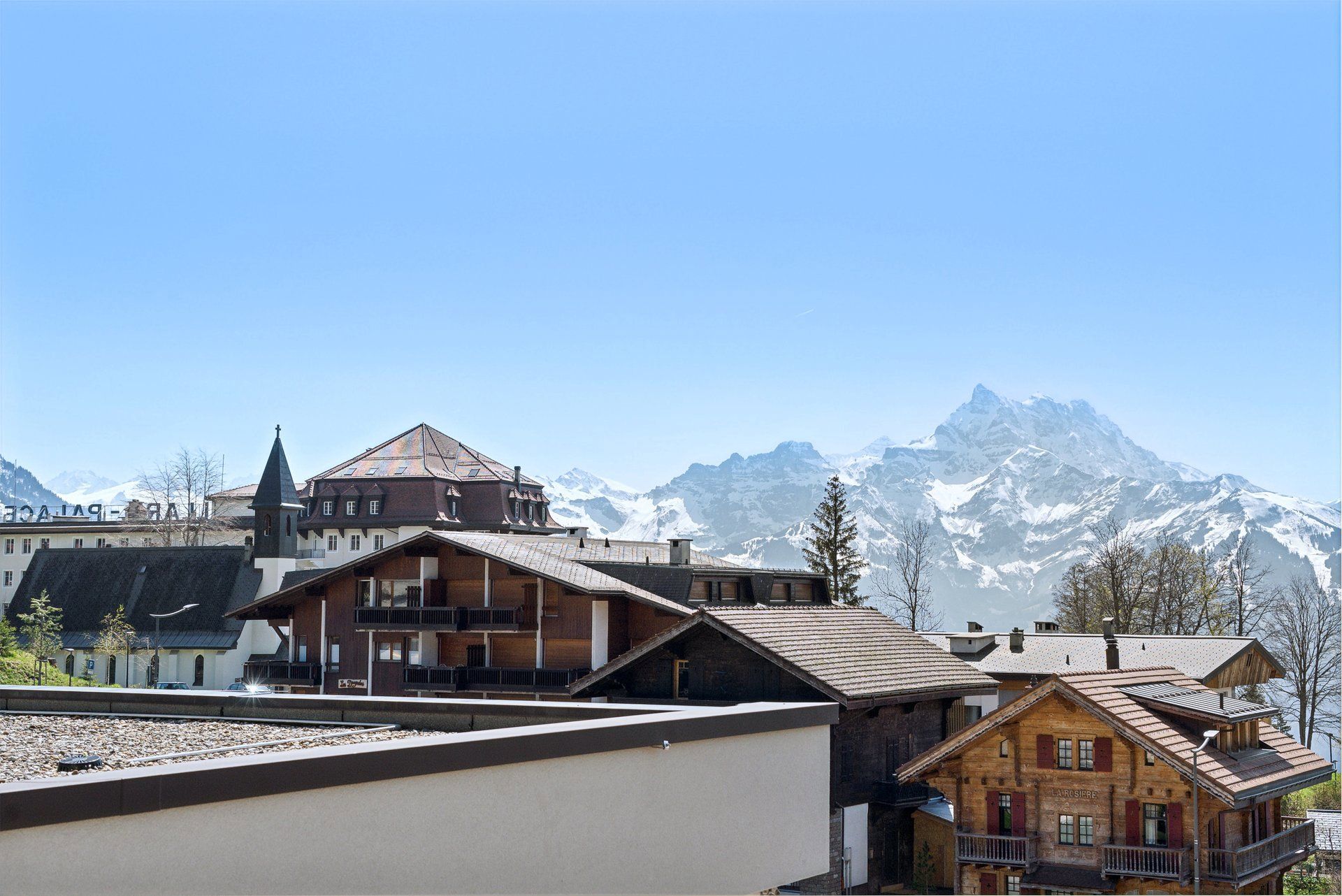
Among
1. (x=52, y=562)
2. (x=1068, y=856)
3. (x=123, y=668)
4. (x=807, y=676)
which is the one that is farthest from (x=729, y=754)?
(x=52, y=562)

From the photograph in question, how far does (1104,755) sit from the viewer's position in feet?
98.7

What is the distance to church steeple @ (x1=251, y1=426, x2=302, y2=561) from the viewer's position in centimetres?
7531

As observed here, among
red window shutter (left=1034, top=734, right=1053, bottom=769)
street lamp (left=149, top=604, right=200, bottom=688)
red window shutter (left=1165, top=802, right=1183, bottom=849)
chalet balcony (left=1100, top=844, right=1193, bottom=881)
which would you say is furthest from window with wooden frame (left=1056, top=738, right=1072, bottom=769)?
street lamp (left=149, top=604, right=200, bottom=688)

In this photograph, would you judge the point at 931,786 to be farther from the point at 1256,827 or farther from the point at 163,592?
the point at 163,592

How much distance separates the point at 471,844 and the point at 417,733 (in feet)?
11.5

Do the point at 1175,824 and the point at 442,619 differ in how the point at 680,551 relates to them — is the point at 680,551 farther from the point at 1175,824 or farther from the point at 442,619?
the point at 1175,824

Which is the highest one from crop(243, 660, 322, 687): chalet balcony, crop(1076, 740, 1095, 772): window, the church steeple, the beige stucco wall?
the church steeple

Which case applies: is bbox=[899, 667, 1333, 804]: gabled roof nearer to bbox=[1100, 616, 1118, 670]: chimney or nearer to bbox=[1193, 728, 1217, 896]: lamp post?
bbox=[1193, 728, 1217, 896]: lamp post

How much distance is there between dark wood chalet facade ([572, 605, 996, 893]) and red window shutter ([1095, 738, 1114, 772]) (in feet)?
15.0

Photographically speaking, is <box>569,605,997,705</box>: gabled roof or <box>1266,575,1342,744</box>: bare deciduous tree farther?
<box>1266,575,1342,744</box>: bare deciduous tree

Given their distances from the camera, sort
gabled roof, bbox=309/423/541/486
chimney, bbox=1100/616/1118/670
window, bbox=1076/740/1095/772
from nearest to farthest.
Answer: window, bbox=1076/740/1095/772, chimney, bbox=1100/616/1118/670, gabled roof, bbox=309/423/541/486

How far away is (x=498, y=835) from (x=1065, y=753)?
2514 centimetres

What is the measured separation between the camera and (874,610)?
3869cm

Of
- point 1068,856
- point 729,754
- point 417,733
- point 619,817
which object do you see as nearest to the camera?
point 619,817
